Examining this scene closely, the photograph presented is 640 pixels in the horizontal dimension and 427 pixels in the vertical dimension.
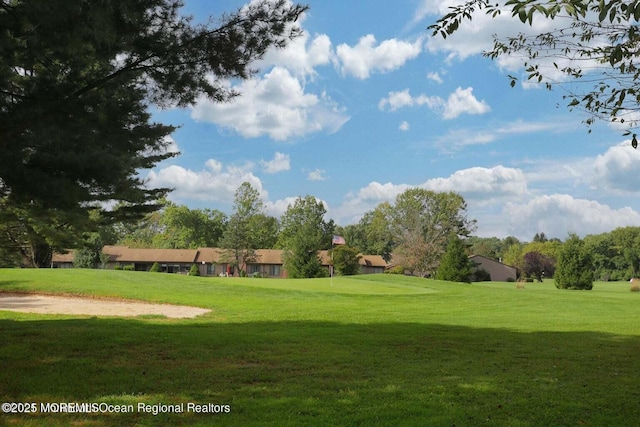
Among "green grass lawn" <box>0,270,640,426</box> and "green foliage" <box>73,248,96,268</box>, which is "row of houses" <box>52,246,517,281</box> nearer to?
"green foliage" <box>73,248,96,268</box>

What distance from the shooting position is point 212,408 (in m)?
5.37

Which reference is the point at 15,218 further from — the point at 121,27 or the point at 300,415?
the point at 300,415

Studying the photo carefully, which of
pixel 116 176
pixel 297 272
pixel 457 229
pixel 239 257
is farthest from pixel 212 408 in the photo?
pixel 457 229

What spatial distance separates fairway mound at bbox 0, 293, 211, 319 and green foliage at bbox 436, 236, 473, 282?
24.4 metres

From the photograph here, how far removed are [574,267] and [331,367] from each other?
33311 millimetres

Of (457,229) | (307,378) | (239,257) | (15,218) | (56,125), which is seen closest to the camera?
(56,125)

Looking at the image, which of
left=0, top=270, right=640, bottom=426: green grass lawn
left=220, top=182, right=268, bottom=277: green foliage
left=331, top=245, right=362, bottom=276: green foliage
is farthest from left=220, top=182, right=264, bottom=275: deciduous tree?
left=0, top=270, right=640, bottom=426: green grass lawn

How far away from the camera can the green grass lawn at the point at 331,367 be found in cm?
538

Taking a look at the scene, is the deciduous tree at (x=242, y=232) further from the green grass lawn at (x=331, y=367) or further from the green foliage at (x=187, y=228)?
the green grass lawn at (x=331, y=367)

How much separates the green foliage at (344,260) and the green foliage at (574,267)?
1934 cm

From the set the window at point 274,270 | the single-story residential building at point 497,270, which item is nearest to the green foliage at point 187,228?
the window at point 274,270

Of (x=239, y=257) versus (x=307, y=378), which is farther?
(x=239, y=257)

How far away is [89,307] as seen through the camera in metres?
16.4

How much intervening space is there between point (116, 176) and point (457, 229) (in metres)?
67.5
